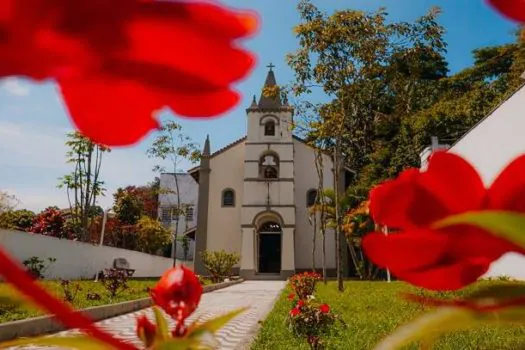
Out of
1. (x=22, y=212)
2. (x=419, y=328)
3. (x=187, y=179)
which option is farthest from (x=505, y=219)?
(x=187, y=179)

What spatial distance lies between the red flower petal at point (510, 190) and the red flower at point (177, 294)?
0.65 feet

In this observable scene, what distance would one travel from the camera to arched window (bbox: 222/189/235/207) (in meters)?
18.6

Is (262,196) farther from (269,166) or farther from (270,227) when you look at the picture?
(270,227)

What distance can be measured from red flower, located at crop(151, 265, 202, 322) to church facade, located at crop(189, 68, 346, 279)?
17177 mm

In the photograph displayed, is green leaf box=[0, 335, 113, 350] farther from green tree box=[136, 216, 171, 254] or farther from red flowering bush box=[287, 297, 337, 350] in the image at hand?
green tree box=[136, 216, 171, 254]

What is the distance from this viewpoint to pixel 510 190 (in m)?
0.24

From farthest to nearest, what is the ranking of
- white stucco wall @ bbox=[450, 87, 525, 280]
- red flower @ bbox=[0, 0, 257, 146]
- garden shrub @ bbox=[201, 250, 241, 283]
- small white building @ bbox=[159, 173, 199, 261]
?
small white building @ bbox=[159, 173, 199, 261]
garden shrub @ bbox=[201, 250, 241, 283]
white stucco wall @ bbox=[450, 87, 525, 280]
red flower @ bbox=[0, 0, 257, 146]

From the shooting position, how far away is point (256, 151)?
738 inches

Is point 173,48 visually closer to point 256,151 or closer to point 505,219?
point 505,219

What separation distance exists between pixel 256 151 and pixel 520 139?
469 inches

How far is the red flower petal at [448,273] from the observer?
0.23m

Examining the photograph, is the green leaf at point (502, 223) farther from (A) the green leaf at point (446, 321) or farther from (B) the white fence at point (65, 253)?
(B) the white fence at point (65, 253)

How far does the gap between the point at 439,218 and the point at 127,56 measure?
17 centimetres

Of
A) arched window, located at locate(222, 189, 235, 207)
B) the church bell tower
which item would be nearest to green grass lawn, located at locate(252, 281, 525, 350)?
the church bell tower
